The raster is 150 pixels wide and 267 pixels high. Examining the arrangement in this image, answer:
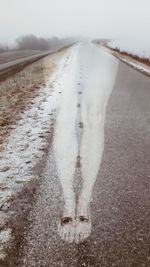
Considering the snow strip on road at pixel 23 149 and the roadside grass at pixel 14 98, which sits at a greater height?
the snow strip on road at pixel 23 149

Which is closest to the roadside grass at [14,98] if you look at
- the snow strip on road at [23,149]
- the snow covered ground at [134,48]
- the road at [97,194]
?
the snow strip on road at [23,149]

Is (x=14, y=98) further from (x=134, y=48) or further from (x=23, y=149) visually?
(x=134, y=48)

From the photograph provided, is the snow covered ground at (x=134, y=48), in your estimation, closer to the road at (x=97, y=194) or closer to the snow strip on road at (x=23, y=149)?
the snow strip on road at (x=23, y=149)

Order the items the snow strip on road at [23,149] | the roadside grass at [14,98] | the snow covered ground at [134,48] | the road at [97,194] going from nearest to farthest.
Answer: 1. the road at [97,194]
2. the snow strip on road at [23,149]
3. the roadside grass at [14,98]
4. the snow covered ground at [134,48]

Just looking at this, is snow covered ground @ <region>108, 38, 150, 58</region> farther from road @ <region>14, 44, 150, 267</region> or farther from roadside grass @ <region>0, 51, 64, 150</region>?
road @ <region>14, 44, 150, 267</region>

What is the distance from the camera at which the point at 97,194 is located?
2.99 metres

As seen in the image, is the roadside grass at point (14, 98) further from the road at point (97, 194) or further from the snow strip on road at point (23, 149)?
the road at point (97, 194)

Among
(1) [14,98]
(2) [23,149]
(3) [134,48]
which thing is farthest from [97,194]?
(3) [134,48]

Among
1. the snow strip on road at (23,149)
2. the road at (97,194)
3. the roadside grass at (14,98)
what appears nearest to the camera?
the road at (97,194)

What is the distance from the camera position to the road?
2211 millimetres

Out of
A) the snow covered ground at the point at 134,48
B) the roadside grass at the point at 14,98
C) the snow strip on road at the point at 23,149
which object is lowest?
the snow covered ground at the point at 134,48

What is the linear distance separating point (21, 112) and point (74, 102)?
140cm

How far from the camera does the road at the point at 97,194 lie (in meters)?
2.21

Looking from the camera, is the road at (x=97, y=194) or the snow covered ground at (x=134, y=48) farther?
the snow covered ground at (x=134, y=48)
